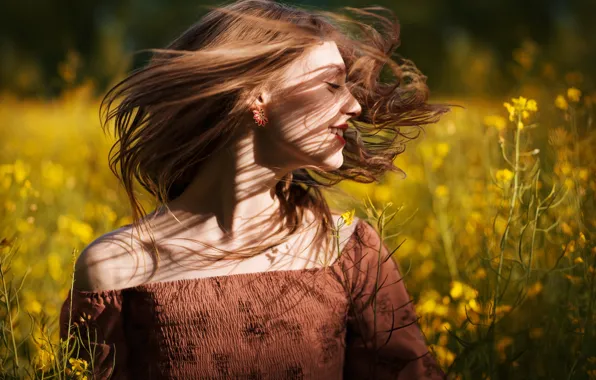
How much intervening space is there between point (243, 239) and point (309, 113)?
30 cm

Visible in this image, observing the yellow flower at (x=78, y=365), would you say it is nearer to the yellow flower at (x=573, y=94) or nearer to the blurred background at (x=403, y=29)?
the yellow flower at (x=573, y=94)

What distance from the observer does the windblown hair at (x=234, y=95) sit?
5.04 feet

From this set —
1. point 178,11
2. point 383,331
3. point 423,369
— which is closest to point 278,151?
point 383,331

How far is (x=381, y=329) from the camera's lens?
1629 mm

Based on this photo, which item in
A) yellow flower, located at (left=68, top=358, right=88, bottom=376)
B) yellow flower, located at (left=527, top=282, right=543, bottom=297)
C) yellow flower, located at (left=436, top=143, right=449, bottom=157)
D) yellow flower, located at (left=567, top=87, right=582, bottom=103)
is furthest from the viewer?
yellow flower, located at (left=436, top=143, right=449, bottom=157)

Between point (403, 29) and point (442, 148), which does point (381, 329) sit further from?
point (403, 29)

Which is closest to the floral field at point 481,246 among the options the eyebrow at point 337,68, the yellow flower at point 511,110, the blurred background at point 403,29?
the yellow flower at point 511,110

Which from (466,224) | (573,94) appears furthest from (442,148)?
(573,94)

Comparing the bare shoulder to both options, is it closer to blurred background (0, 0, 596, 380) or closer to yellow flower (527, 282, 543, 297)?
blurred background (0, 0, 596, 380)

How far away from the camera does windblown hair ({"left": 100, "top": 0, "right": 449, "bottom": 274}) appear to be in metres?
1.54

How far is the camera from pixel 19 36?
70.4 feet

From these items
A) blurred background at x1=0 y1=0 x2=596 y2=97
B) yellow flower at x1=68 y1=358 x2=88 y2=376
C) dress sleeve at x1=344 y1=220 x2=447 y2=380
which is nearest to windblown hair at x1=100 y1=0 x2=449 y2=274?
dress sleeve at x1=344 y1=220 x2=447 y2=380

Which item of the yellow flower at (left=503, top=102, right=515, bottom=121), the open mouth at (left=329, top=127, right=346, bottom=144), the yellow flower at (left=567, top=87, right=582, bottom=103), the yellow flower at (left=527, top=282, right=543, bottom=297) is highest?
the open mouth at (left=329, top=127, right=346, bottom=144)

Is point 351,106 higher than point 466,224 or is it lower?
higher
